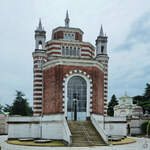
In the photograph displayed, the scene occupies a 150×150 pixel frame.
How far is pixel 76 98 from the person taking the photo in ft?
103

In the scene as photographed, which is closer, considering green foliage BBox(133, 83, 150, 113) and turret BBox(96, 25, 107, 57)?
turret BBox(96, 25, 107, 57)

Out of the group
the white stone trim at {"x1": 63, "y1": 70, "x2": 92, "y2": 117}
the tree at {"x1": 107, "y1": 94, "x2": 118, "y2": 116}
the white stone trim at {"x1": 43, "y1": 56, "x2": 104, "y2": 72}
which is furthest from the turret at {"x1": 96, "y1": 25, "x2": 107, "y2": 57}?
the tree at {"x1": 107, "y1": 94, "x2": 118, "y2": 116}

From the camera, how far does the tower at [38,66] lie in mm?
34562

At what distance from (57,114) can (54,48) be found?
12.2m

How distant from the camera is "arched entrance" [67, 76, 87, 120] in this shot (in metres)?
31.1

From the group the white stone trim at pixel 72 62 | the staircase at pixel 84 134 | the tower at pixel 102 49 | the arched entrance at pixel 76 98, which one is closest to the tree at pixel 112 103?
the tower at pixel 102 49

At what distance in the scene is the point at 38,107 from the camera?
1356 inches

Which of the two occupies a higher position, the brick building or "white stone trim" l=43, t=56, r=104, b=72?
"white stone trim" l=43, t=56, r=104, b=72

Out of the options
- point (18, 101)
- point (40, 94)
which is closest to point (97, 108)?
point (40, 94)

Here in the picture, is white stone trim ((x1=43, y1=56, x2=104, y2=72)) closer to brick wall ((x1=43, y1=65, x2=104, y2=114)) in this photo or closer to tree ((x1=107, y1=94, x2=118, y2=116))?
brick wall ((x1=43, y1=65, x2=104, y2=114))

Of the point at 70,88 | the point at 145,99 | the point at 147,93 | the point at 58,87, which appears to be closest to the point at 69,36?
the point at 70,88

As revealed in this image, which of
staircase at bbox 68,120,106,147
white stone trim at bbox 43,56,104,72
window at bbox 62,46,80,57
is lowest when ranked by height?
staircase at bbox 68,120,106,147

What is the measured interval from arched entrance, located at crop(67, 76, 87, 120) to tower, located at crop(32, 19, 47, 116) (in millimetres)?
5663

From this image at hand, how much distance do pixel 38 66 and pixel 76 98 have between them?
373 inches
